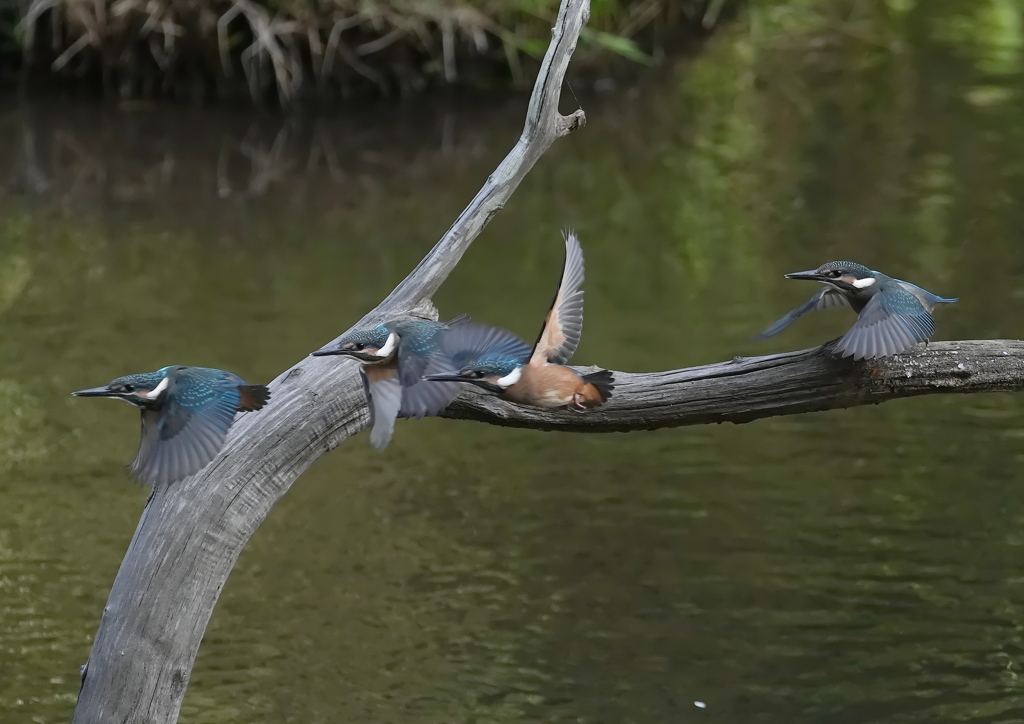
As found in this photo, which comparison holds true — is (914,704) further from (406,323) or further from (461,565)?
(406,323)

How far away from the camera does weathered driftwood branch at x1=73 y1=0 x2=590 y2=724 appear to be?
238 centimetres

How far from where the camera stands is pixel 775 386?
98.3 inches

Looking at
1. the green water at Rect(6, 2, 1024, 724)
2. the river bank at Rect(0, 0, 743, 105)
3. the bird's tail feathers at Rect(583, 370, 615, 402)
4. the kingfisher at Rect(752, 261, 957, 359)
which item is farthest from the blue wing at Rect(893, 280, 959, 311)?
the river bank at Rect(0, 0, 743, 105)

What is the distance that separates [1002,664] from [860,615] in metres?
0.41

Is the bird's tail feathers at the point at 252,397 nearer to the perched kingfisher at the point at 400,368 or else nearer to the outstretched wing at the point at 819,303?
the perched kingfisher at the point at 400,368

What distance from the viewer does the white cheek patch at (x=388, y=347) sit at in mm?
2239

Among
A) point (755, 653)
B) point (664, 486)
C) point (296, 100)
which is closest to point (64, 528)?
point (664, 486)

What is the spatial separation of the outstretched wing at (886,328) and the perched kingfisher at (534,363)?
416 millimetres

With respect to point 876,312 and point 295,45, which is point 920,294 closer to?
point 876,312

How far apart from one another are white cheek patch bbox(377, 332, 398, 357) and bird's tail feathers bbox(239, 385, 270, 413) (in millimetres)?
197

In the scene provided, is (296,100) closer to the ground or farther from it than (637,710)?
farther from it

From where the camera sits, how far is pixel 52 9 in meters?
9.57

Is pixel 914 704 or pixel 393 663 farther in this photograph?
pixel 393 663

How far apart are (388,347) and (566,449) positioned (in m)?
2.88
